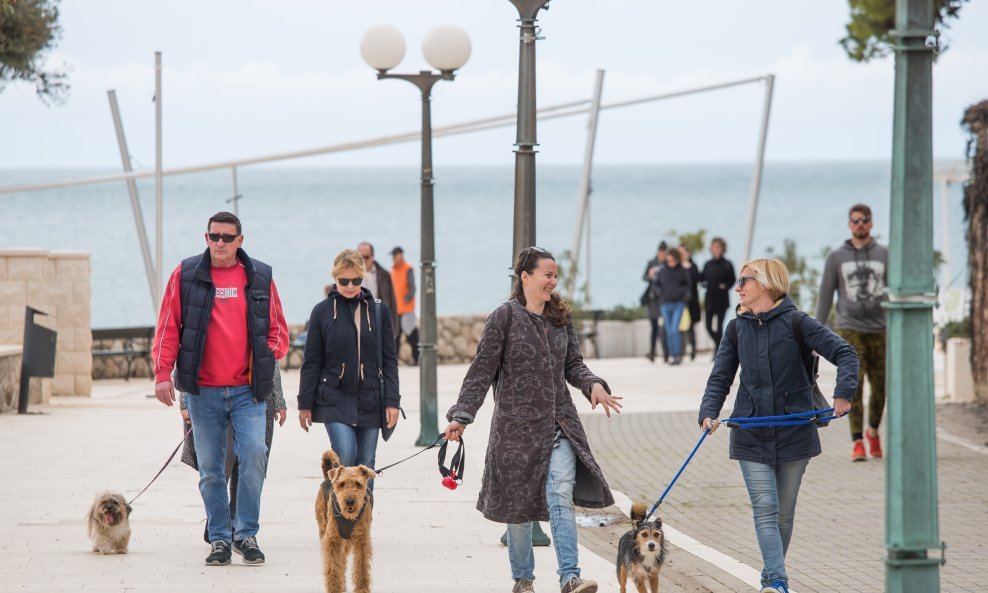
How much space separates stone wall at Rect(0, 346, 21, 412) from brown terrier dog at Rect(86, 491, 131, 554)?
27.3 ft

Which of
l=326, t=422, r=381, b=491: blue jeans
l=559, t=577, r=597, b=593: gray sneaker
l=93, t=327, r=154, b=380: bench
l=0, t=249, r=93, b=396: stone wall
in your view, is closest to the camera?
l=559, t=577, r=597, b=593: gray sneaker

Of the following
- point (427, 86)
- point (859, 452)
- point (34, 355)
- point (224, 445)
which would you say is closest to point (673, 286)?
point (427, 86)

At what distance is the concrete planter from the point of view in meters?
17.0

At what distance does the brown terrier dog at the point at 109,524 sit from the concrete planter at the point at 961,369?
11294mm

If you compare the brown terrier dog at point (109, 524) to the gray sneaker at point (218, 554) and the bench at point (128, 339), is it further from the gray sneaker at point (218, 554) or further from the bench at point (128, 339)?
the bench at point (128, 339)

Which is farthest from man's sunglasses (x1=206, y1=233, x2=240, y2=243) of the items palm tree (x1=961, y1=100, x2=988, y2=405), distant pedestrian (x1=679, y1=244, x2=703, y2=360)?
distant pedestrian (x1=679, y1=244, x2=703, y2=360)

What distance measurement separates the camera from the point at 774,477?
702 cm

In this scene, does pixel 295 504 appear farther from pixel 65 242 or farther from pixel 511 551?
pixel 65 242

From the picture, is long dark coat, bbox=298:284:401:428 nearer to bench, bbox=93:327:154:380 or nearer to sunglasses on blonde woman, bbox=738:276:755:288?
sunglasses on blonde woman, bbox=738:276:755:288

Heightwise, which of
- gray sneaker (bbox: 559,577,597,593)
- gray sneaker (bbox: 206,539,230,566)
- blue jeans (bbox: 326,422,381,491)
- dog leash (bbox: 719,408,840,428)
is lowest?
gray sneaker (bbox: 206,539,230,566)

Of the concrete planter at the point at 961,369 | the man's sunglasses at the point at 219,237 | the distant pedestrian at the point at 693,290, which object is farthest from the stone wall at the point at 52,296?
the man's sunglasses at the point at 219,237

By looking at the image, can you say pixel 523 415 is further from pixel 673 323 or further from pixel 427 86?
pixel 673 323

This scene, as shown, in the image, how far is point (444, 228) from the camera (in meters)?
121

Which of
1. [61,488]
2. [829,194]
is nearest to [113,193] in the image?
[829,194]
